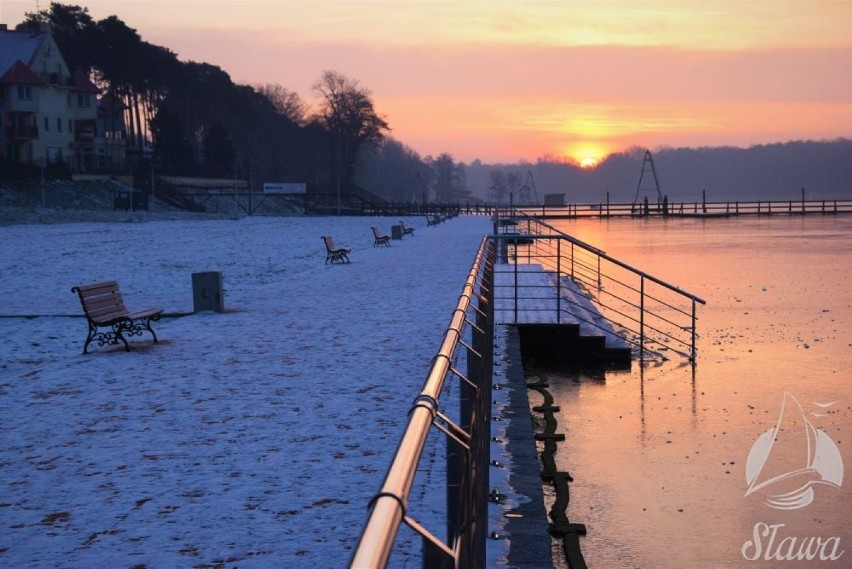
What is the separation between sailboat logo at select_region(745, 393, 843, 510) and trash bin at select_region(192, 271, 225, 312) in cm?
904

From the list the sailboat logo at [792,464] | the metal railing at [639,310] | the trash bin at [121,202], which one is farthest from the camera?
the trash bin at [121,202]

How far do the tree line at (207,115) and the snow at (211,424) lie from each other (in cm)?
7020

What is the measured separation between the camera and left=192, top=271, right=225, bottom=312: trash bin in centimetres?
1619

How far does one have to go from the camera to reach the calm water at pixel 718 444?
7793mm

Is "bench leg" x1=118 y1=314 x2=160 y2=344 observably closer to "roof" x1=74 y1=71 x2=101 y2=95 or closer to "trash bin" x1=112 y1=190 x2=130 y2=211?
"trash bin" x1=112 y1=190 x2=130 y2=211

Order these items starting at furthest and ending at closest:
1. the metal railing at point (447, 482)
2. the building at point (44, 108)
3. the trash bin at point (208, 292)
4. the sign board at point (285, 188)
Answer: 1. the sign board at point (285, 188)
2. the building at point (44, 108)
3. the trash bin at point (208, 292)
4. the metal railing at point (447, 482)

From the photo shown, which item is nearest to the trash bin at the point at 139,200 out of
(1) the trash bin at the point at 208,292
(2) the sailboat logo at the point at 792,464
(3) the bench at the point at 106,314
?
(1) the trash bin at the point at 208,292

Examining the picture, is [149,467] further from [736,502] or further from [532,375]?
[532,375]

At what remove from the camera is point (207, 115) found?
368ft

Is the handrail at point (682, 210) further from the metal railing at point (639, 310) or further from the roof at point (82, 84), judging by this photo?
the metal railing at point (639, 310)

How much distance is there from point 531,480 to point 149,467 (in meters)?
2.74

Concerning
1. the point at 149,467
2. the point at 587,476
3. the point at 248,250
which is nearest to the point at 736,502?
the point at 587,476

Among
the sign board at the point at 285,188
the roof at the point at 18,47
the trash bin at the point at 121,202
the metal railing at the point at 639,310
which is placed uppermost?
the roof at the point at 18,47

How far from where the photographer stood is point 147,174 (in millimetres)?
82000
